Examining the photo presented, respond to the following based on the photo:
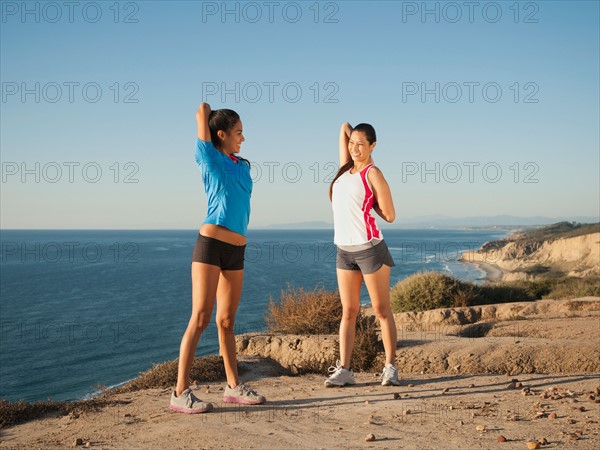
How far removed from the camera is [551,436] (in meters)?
4.59

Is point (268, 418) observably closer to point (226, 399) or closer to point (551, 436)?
point (226, 399)

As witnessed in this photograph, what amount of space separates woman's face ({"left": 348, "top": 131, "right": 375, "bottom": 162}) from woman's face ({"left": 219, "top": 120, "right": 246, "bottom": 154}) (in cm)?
131

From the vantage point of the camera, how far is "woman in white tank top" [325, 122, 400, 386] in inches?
233

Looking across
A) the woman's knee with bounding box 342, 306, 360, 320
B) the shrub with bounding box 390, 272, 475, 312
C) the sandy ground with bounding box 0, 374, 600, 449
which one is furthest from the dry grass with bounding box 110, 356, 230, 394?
the shrub with bounding box 390, 272, 475, 312

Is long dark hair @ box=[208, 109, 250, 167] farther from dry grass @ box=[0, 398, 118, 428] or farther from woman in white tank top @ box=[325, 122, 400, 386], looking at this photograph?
dry grass @ box=[0, 398, 118, 428]

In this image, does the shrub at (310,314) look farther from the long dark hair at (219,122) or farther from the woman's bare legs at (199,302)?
the long dark hair at (219,122)

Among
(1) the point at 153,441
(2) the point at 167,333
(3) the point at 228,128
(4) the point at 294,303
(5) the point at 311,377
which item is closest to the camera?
(1) the point at 153,441

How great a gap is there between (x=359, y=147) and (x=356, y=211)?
2.20 feet

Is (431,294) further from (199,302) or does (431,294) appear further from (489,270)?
(489,270)

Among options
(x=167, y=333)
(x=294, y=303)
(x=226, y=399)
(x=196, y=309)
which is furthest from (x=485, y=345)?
(x=167, y=333)

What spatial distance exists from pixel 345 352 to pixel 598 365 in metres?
3.69

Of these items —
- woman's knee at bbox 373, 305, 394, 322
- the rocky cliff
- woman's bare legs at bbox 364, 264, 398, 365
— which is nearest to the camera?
woman's bare legs at bbox 364, 264, 398, 365

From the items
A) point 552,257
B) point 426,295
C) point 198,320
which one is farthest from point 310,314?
point 552,257

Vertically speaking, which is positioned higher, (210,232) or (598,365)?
(210,232)
